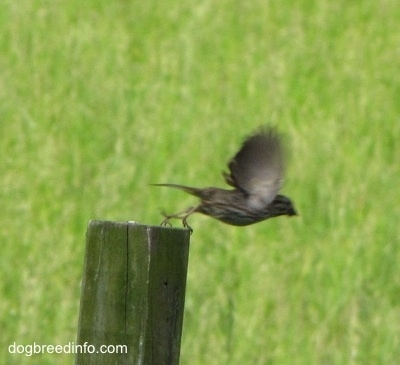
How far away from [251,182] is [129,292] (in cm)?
107

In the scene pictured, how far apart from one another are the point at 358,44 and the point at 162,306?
6468 mm

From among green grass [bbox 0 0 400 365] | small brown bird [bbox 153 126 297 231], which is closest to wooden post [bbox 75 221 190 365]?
small brown bird [bbox 153 126 297 231]

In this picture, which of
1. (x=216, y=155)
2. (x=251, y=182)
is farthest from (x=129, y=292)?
(x=216, y=155)

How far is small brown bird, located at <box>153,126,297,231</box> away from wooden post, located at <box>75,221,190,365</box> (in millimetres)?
885

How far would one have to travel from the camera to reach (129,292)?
3.02 m

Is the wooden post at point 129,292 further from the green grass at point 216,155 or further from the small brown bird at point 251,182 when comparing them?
the green grass at point 216,155

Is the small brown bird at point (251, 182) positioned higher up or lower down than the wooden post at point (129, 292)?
higher up

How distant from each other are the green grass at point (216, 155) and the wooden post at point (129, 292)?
2.36 meters

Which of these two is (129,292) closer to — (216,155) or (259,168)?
(259,168)

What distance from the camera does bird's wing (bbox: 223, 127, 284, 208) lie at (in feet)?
13.0

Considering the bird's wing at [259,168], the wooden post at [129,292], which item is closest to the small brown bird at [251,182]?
the bird's wing at [259,168]

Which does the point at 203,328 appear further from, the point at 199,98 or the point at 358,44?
the point at 358,44

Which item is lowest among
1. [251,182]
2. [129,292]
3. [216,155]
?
[129,292]

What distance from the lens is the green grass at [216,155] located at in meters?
5.71
